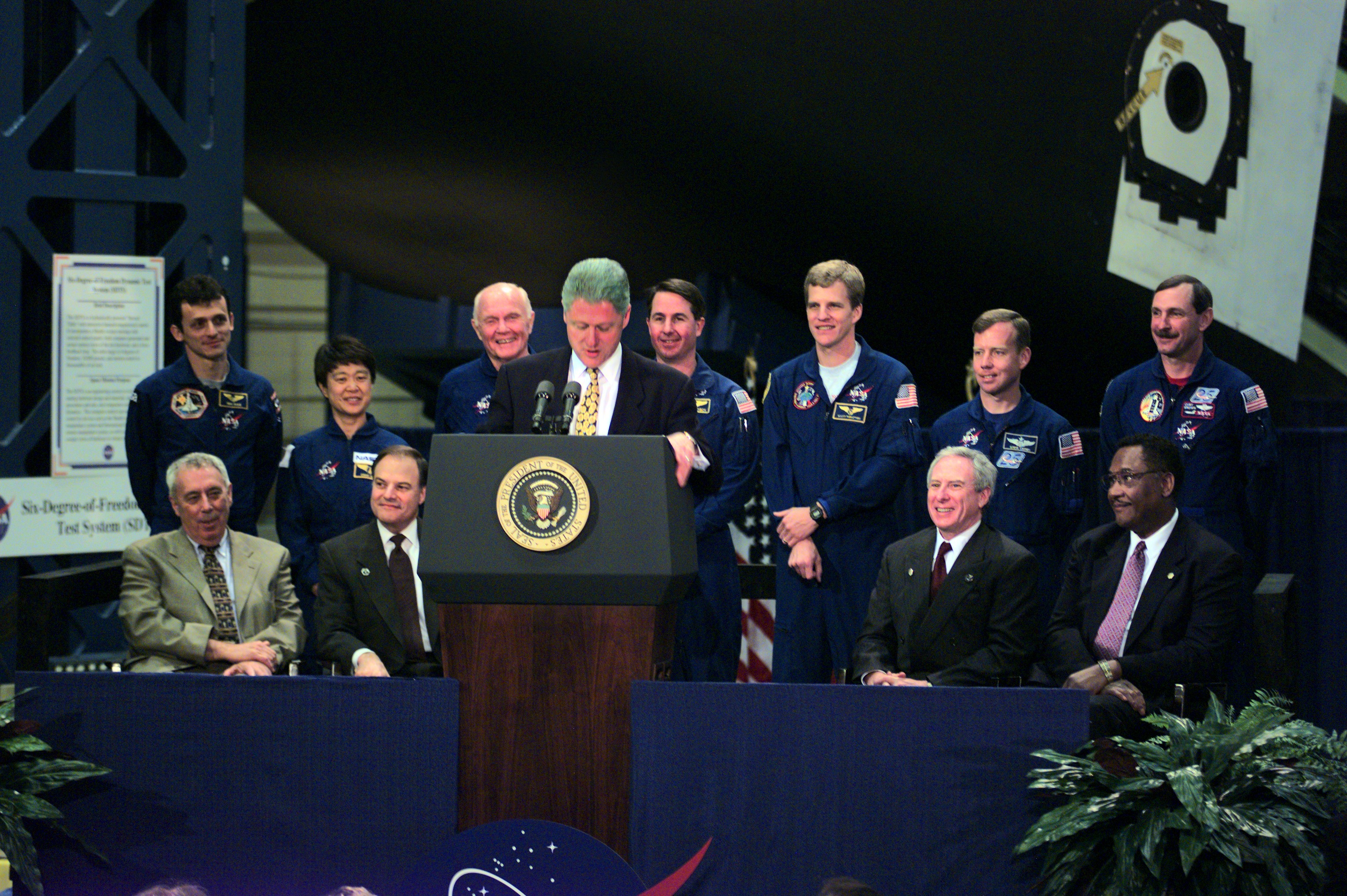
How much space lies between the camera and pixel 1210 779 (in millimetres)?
2209

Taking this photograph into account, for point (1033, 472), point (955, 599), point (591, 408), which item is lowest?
point (955, 599)

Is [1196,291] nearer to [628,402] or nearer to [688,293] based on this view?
[688,293]

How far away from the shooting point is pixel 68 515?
4.77 metres

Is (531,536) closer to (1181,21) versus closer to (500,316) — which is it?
(500,316)

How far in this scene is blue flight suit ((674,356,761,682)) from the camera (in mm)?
3658

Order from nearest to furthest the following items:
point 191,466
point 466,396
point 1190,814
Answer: point 1190,814 < point 191,466 < point 466,396

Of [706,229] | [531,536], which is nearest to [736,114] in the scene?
[706,229]

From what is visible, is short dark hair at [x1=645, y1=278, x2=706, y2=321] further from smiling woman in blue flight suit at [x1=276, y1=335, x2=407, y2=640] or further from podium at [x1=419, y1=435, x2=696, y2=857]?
podium at [x1=419, y1=435, x2=696, y2=857]

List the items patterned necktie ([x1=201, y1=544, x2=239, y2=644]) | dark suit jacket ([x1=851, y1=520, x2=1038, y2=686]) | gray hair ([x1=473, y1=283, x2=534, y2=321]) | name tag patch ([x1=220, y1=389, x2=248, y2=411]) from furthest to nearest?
gray hair ([x1=473, y1=283, x2=534, y2=321]) → name tag patch ([x1=220, y1=389, x2=248, y2=411]) → patterned necktie ([x1=201, y1=544, x2=239, y2=644]) → dark suit jacket ([x1=851, y1=520, x2=1038, y2=686])

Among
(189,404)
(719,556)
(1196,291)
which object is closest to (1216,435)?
(1196,291)

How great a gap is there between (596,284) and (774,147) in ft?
14.0

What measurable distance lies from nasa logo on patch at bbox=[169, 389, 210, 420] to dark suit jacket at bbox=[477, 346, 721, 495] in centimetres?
162

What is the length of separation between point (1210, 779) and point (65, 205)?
4.45 metres

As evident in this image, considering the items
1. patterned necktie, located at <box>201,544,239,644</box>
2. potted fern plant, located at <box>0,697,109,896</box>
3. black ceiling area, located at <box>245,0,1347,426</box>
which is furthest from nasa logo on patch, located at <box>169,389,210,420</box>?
black ceiling area, located at <box>245,0,1347,426</box>
